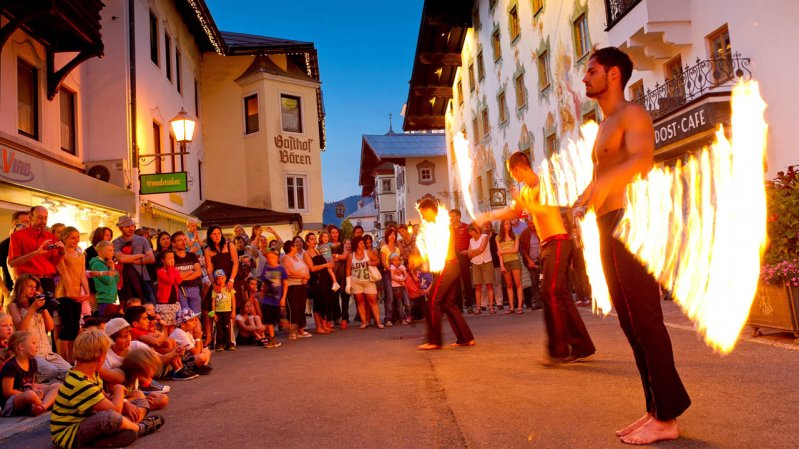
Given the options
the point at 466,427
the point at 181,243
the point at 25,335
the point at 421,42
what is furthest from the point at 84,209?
the point at 421,42

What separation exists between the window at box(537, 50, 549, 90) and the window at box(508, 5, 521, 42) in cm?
276

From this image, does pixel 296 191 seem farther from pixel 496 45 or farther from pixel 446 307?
pixel 446 307

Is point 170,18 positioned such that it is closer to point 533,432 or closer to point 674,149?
point 674,149

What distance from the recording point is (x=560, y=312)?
6469mm

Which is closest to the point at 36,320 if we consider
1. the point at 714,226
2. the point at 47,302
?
the point at 47,302

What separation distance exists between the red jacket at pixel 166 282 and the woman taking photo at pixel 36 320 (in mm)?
2441

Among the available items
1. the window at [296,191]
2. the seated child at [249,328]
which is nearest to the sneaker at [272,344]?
the seated child at [249,328]

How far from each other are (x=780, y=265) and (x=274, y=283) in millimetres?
8471

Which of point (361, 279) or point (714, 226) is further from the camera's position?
point (714, 226)

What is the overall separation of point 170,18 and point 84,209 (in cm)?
1093

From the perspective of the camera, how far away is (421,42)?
3384 centimetres

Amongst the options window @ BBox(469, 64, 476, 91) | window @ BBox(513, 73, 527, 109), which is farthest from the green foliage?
window @ BBox(469, 64, 476, 91)

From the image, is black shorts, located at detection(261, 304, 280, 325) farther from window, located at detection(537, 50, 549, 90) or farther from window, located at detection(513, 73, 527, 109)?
window, located at detection(513, 73, 527, 109)

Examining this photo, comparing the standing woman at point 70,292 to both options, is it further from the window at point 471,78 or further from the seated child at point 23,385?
the window at point 471,78
